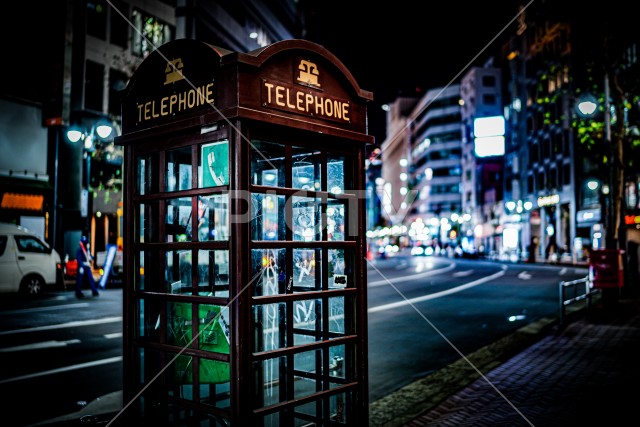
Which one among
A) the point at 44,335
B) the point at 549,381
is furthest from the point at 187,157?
the point at 44,335

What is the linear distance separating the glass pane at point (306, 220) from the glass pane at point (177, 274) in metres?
0.83

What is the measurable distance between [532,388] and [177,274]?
5057 millimetres

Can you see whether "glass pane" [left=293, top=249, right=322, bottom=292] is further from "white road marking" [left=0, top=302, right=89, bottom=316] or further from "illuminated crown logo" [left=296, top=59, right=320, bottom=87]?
"white road marking" [left=0, top=302, right=89, bottom=316]

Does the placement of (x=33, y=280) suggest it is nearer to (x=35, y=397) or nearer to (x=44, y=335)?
(x=44, y=335)

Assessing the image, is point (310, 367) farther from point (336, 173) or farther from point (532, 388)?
point (532, 388)

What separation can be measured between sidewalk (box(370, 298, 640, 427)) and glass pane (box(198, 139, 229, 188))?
3490 millimetres

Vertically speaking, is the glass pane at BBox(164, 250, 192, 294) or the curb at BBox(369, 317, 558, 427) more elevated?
the glass pane at BBox(164, 250, 192, 294)

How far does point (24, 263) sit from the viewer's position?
18000 mm

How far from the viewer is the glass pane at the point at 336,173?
12.8 feet

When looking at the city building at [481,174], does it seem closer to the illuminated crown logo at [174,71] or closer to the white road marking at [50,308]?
the white road marking at [50,308]

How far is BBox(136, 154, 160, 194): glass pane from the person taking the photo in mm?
3656

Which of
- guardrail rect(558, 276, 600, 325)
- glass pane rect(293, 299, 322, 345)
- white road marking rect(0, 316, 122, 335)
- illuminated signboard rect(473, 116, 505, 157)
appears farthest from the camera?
illuminated signboard rect(473, 116, 505, 157)

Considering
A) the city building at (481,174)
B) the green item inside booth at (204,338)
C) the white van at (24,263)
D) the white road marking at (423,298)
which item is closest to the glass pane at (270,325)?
the green item inside booth at (204,338)

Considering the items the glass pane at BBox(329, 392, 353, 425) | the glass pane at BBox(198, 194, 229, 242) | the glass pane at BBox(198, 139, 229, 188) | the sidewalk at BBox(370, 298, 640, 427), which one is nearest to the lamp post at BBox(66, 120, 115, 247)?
the sidewalk at BBox(370, 298, 640, 427)
